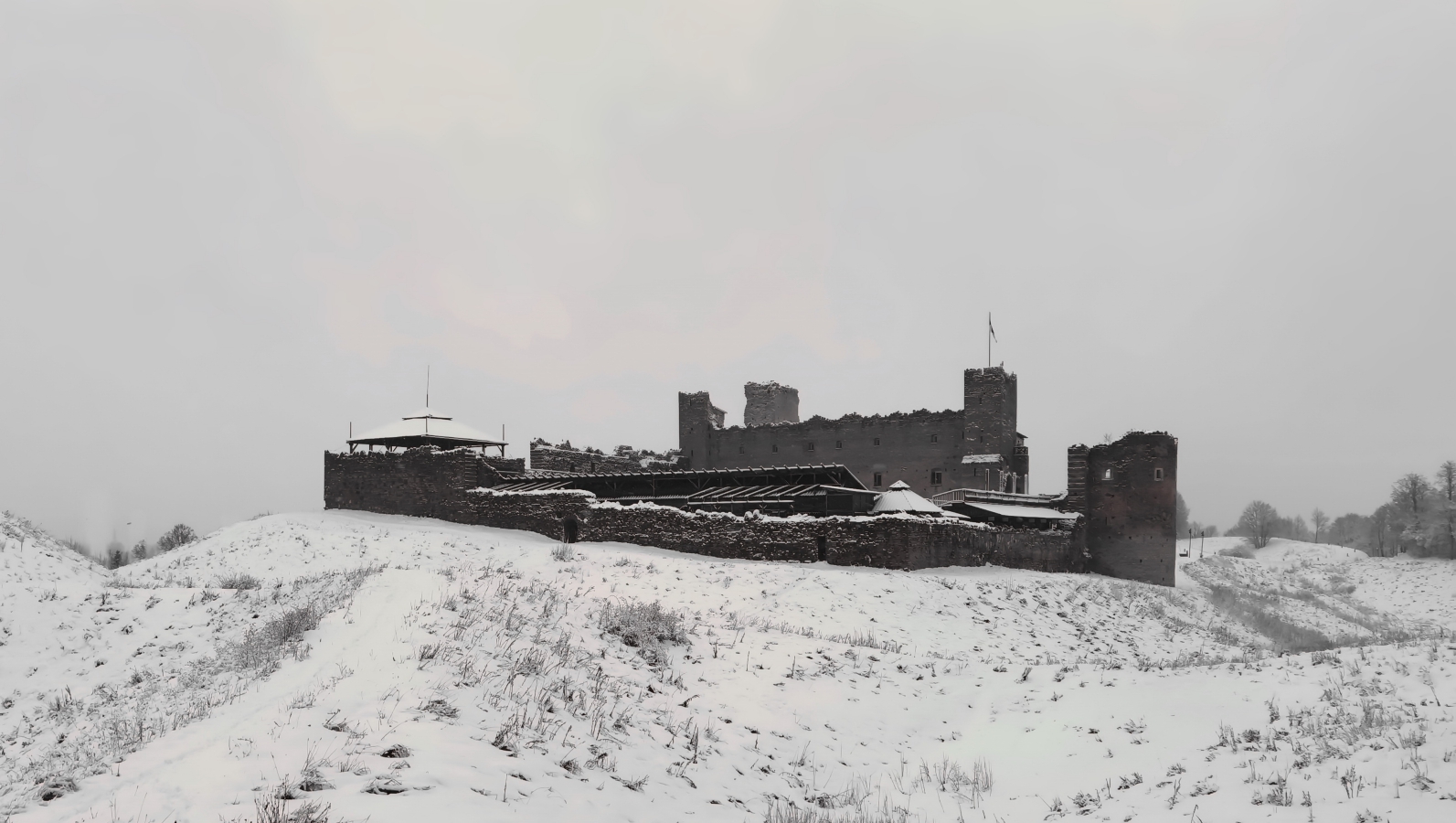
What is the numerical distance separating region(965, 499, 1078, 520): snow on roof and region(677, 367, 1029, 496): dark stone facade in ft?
20.7

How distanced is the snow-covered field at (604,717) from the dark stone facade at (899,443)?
29976 mm

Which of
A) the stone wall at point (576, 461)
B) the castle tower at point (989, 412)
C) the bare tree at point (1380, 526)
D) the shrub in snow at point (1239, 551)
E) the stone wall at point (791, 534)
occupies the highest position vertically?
the castle tower at point (989, 412)

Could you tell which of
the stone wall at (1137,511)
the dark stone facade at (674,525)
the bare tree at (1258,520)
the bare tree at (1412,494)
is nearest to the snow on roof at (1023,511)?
the dark stone facade at (674,525)

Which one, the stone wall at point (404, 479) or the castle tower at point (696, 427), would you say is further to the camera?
the castle tower at point (696, 427)

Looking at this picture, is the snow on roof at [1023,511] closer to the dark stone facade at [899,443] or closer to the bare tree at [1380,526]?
the dark stone facade at [899,443]

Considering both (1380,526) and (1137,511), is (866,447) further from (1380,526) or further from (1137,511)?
(1380,526)

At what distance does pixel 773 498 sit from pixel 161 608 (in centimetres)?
2022

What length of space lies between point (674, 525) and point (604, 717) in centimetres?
2084

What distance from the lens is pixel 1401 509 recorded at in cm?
6794

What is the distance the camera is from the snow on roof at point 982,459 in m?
44.2

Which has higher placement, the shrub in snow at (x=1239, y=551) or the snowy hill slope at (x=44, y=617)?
the snowy hill slope at (x=44, y=617)

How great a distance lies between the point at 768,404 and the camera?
57.6m

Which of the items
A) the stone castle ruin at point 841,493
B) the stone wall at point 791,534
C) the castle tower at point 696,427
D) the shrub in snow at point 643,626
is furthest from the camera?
the castle tower at point 696,427

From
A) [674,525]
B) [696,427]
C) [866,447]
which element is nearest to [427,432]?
[674,525]
